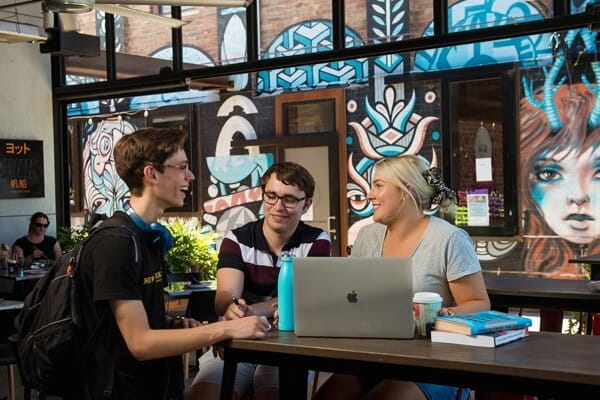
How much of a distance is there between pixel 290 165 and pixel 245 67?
14.7 feet

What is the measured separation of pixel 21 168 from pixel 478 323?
24.8 ft

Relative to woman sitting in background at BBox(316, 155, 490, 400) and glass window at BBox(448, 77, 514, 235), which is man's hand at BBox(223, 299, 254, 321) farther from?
glass window at BBox(448, 77, 514, 235)

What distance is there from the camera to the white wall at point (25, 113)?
357 inches

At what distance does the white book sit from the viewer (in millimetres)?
2508

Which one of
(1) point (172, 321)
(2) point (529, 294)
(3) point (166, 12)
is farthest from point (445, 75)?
(1) point (172, 321)

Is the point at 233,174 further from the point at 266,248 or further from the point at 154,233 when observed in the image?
the point at 154,233

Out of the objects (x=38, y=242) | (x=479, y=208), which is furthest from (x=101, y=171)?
(x=479, y=208)

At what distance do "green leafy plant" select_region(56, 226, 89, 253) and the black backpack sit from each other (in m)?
6.57

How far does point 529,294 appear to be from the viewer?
172 inches

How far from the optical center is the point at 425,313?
267 centimetres

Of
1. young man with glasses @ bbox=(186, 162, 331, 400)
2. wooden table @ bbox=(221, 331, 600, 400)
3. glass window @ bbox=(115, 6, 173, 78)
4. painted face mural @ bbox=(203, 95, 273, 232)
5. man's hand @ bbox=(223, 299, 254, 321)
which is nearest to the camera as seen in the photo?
wooden table @ bbox=(221, 331, 600, 400)

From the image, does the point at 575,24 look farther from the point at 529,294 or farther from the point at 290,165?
→ the point at 290,165

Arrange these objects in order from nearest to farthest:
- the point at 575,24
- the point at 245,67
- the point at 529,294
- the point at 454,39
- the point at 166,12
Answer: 1. the point at 529,294
2. the point at 575,24
3. the point at 454,39
4. the point at 245,67
5. the point at 166,12

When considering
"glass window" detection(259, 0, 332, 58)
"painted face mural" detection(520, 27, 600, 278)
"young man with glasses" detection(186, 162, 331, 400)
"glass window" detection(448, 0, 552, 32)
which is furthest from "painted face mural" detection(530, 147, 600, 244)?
"young man with glasses" detection(186, 162, 331, 400)
